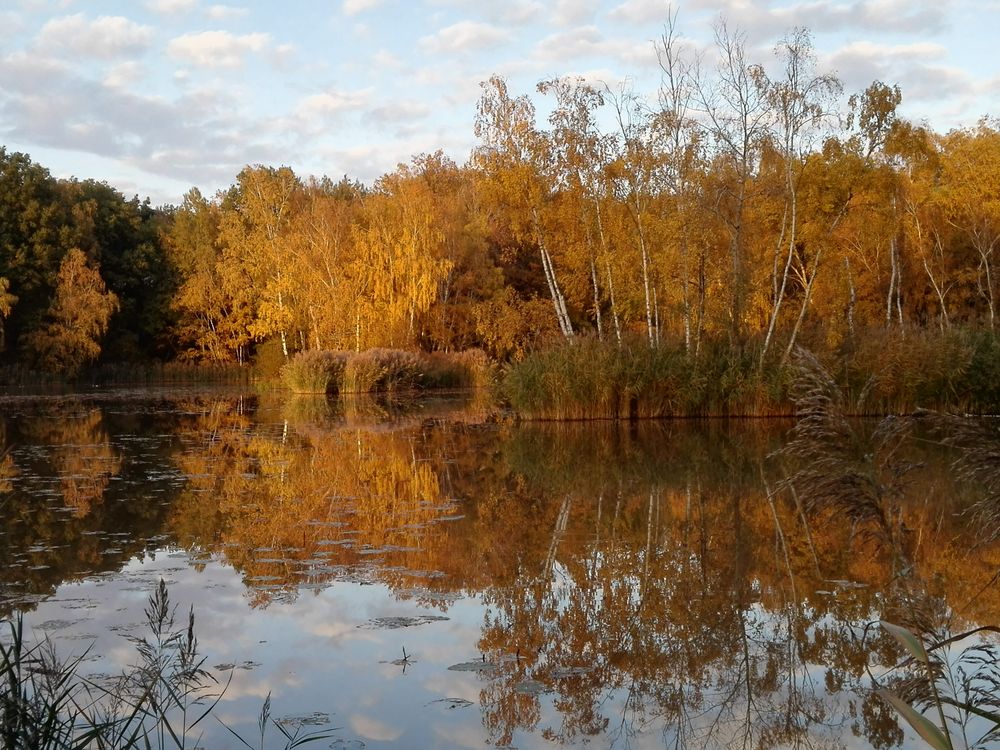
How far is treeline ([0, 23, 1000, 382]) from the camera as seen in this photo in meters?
19.9

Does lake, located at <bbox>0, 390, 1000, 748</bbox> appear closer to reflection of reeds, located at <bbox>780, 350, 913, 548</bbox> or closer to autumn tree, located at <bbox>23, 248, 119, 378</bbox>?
reflection of reeds, located at <bbox>780, 350, 913, 548</bbox>

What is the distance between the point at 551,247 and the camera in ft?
76.9

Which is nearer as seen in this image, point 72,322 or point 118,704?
point 118,704

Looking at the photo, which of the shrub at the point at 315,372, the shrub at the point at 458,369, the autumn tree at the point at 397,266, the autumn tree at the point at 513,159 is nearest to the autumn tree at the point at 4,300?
Answer: the shrub at the point at 315,372

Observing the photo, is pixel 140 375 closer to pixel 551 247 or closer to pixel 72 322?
pixel 72 322

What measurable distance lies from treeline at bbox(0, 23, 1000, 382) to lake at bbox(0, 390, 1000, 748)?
8.62 meters

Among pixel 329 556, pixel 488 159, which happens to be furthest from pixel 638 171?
pixel 329 556

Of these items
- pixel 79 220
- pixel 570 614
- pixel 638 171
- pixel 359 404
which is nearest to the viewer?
pixel 570 614

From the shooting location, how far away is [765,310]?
3675 centimetres

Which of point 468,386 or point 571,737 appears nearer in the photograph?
point 571,737

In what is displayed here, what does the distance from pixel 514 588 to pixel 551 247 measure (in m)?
17.8

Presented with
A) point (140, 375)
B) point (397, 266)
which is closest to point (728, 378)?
point (397, 266)

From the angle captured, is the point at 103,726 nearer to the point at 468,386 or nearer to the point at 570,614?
the point at 570,614

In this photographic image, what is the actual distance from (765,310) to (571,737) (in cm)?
3445
